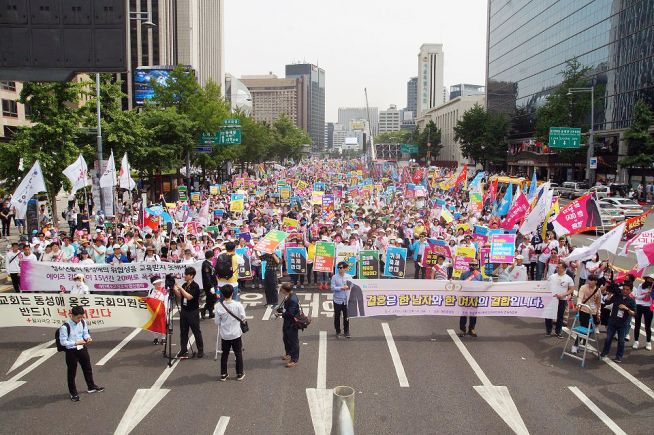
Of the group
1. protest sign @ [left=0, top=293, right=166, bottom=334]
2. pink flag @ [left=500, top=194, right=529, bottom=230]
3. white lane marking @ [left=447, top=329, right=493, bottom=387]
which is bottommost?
white lane marking @ [left=447, top=329, right=493, bottom=387]

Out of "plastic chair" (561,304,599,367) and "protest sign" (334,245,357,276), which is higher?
"protest sign" (334,245,357,276)

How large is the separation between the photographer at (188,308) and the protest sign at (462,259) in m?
7.18

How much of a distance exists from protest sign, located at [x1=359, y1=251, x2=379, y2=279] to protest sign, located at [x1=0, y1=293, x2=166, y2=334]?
591 cm

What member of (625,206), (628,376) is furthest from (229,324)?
(625,206)

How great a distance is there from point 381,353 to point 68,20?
24.8ft

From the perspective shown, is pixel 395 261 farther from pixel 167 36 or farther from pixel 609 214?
pixel 167 36

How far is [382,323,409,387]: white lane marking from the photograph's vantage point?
341 inches

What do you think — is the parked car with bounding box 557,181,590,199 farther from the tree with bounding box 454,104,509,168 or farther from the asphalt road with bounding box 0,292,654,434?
the asphalt road with bounding box 0,292,654,434

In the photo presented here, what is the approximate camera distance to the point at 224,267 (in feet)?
36.7

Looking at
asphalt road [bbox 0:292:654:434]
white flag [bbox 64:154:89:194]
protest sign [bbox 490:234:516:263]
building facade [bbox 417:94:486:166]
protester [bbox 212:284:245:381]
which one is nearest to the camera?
asphalt road [bbox 0:292:654:434]

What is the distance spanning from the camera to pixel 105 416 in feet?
24.3

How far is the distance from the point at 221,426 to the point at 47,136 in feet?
65.1

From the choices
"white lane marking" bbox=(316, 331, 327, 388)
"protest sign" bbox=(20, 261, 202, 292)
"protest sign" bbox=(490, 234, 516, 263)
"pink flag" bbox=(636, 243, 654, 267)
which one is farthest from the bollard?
"protest sign" bbox=(490, 234, 516, 263)

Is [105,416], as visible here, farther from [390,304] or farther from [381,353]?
[390,304]
